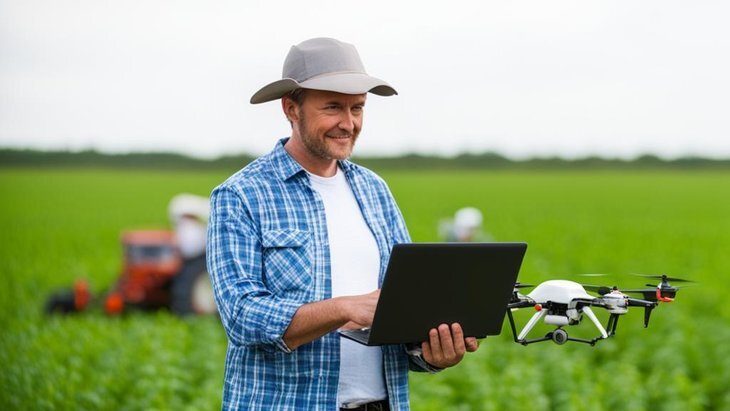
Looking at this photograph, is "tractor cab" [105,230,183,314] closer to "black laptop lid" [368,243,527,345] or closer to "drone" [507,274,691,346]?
"black laptop lid" [368,243,527,345]

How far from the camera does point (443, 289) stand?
2.59 metres

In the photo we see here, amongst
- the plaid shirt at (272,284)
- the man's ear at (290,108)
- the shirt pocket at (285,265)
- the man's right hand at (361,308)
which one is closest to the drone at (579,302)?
the man's right hand at (361,308)

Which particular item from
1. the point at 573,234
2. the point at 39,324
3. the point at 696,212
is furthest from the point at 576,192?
the point at 39,324

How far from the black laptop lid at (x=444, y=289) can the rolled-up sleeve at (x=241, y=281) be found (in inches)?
11.4

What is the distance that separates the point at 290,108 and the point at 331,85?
0.22m

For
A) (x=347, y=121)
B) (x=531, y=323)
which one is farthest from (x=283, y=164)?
(x=531, y=323)

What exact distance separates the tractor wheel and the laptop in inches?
313

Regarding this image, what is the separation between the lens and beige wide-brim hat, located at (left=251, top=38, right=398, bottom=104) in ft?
9.30

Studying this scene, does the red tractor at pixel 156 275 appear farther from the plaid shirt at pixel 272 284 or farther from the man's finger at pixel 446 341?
the man's finger at pixel 446 341

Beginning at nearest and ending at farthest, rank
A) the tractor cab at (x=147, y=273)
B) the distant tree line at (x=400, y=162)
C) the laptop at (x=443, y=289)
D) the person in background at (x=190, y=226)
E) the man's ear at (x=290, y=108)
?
1. the laptop at (x=443, y=289)
2. the man's ear at (x=290, y=108)
3. the person in background at (x=190, y=226)
4. the tractor cab at (x=147, y=273)
5. the distant tree line at (x=400, y=162)

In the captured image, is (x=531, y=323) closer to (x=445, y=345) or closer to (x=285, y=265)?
(x=445, y=345)

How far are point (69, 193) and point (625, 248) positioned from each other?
27.6m

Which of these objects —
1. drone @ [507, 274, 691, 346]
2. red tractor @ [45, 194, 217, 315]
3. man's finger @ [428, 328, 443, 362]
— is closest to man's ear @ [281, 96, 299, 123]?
man's finger @ [428, 328, 443, 362]

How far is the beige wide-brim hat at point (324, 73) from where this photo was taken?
2.83 metres
